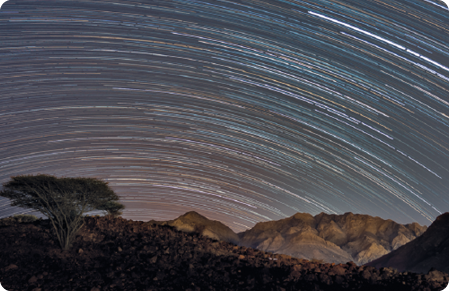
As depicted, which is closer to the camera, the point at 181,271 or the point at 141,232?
the point at 181,271

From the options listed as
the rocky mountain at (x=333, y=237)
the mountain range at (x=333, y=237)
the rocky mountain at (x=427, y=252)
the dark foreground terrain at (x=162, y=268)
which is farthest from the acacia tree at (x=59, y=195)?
the rocky mountain at (x=333, y=237)

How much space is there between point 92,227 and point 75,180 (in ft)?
11.3

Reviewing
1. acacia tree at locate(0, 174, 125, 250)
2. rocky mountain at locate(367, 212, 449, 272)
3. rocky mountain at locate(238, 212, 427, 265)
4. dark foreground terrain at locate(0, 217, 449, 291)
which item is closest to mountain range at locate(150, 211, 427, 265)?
rocky mountain at locate(238, 212, 427, 265)

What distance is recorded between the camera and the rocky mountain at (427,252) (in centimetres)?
1356

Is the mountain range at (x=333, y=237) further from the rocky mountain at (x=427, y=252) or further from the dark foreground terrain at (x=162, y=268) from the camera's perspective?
the dark foreground terrain at (x=162, y=268)

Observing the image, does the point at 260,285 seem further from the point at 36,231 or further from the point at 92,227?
the point at 36,231

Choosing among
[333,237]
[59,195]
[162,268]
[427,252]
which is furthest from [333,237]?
[162,268]

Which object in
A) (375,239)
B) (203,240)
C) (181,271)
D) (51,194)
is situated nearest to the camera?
Answer: (181,271)

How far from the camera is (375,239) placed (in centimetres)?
11262

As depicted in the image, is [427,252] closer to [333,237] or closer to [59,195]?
[59,195]

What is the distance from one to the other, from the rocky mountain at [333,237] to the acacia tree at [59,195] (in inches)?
3577

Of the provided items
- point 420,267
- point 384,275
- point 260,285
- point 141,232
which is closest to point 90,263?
point 141,232

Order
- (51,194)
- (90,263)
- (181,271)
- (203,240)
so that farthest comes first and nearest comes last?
(51,194) < (203,240) < (90,263) < (181,271)

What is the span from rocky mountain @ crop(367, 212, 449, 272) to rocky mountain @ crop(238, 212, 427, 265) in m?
85.9
